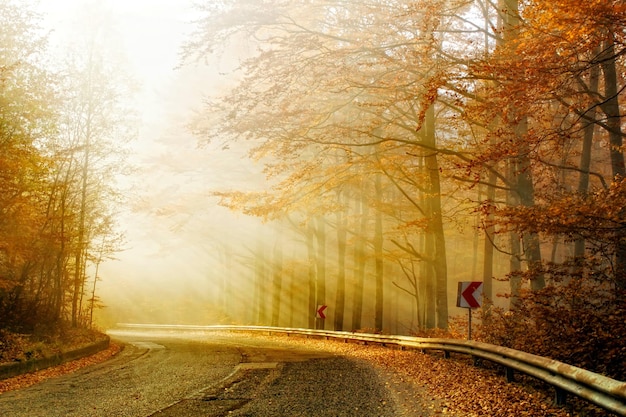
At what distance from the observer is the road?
303 inches

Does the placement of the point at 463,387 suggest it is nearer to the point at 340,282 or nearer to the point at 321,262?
the point at 340,282

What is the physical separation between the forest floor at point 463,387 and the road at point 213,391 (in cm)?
64

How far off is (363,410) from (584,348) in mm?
3741

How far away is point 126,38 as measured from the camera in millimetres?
20516

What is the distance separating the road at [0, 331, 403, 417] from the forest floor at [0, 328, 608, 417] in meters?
0.64

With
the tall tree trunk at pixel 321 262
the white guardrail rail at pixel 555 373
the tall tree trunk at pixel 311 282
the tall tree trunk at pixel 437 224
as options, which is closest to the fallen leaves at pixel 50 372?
the white guardrail rail at pixel 555 373

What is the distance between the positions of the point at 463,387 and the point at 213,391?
165 inches

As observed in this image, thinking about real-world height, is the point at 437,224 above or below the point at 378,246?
above

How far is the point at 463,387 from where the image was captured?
374 inches

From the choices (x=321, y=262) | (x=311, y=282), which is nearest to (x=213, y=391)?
(x=321, y=262)

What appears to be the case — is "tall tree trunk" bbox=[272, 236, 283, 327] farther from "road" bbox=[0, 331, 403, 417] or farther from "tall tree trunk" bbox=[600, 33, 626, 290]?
"tall tree trunk" bbox=[600, 33, 626, 290]

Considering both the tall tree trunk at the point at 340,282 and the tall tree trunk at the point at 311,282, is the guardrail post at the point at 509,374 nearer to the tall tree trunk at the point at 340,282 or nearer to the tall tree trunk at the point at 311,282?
the tall tree trunk at the point at 340,282

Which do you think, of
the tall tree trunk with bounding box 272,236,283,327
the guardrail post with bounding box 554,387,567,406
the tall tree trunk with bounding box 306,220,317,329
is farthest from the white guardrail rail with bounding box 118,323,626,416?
the tall tree trunk with bounding box 272,236,283,327

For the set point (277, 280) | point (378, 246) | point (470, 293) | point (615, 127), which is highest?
point (615, 127)
